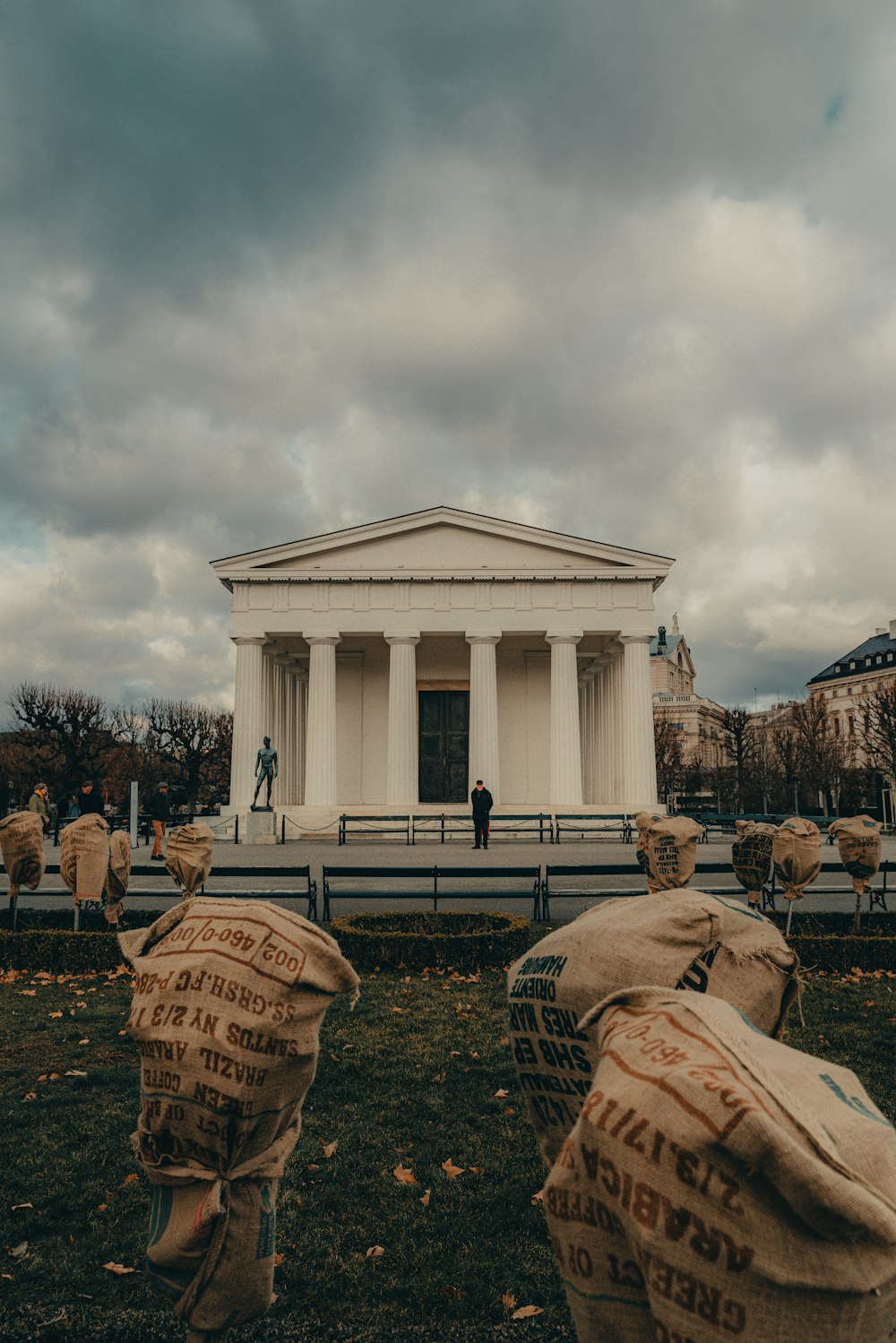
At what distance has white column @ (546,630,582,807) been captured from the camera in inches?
1538

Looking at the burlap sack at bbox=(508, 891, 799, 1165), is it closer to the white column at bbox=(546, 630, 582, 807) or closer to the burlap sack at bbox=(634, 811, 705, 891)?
the burlap sack at bbox=(634, 811, 705, 891)

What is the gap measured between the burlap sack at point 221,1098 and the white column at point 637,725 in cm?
3734

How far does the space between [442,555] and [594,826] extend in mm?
13857

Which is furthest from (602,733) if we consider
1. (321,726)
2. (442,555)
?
(321,726)

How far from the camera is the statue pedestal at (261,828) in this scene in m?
32.3

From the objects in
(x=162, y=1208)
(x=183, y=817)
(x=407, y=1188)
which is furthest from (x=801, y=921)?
(x=183, y=817)

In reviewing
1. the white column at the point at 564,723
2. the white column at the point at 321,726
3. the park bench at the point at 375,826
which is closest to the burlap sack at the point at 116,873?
the park bench at the point at 375,826

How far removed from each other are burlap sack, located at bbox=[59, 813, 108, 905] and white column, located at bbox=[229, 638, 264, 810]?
28.1 meters

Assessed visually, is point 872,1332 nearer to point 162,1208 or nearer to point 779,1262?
point 779,1262

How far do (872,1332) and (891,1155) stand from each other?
270 millimetres

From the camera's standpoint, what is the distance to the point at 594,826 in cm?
3538

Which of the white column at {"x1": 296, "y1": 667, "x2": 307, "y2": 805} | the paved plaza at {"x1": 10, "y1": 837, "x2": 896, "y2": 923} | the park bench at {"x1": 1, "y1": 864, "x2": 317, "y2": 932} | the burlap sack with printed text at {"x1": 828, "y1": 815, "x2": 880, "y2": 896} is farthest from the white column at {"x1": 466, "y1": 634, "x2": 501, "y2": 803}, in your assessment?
the burlap sack with printed text at {"x1": 828, "y1": 815, "x2": 880, "y2": 896}

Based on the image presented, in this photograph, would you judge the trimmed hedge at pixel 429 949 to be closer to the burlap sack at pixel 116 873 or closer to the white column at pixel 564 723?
the burlap sack at pixel 116 873

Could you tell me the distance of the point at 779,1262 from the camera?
145cm
